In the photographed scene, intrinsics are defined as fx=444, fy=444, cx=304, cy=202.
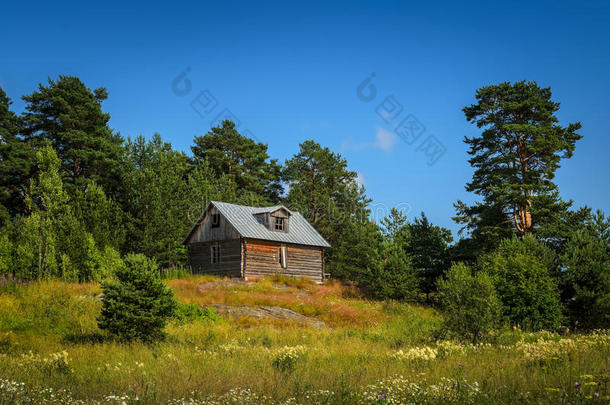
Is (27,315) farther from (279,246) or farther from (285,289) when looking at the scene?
(279,246)

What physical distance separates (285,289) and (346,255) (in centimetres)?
1358

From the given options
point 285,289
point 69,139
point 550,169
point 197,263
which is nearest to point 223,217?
point 197,263

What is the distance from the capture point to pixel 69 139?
43.3 metres

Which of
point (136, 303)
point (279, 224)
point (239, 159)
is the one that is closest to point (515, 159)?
point (279, 224)

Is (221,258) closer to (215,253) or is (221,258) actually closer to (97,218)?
(215,253)

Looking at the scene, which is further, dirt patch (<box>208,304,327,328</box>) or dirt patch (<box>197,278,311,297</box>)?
dirt patch (<box>197,278,311,297</box>)

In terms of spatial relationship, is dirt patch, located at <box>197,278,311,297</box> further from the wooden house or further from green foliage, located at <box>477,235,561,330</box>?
green foliage, located at <box>477,235,561,330</box>

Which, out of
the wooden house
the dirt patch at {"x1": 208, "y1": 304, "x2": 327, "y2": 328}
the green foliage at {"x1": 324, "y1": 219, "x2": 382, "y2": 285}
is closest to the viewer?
the dirt patch at {"x1": 208, "y1": 304, "x2": 327, "y2": 328}

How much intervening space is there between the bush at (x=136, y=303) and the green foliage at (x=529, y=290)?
49.5 feet

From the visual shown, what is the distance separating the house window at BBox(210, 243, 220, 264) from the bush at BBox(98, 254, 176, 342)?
890 inches

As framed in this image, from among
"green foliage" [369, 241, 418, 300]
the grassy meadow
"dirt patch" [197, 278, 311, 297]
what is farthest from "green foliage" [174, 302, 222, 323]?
"green foliage" [369, 241, 418, 300]

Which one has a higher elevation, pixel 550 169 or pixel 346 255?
pixel 550 169

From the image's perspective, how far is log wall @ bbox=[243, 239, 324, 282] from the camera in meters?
36.2

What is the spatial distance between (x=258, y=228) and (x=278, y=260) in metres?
3.30
